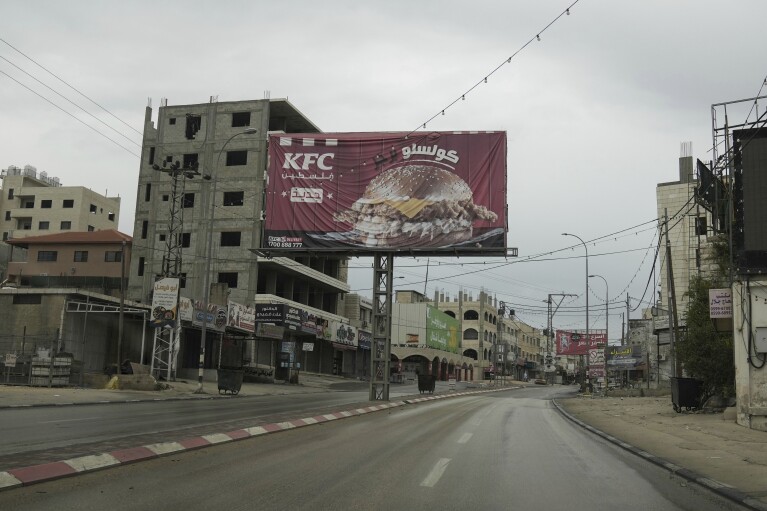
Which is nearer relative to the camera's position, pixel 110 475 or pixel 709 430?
pixel 110 475

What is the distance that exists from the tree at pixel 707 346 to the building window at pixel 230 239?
143 ft

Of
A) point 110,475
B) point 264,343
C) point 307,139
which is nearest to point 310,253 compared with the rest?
point 307,139

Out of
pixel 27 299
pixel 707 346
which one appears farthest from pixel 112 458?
pixel 27 299

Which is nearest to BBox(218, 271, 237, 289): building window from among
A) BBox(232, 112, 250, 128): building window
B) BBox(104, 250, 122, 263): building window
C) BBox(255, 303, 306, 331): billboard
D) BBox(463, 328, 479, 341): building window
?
BBox(255, 303, 306, 331): billboard

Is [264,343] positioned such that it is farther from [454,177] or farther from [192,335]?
[454,177]

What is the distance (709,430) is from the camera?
17.0 meters

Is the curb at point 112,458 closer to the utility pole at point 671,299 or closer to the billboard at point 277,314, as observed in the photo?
the utility pole at point 671,299

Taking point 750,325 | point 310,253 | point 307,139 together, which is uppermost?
point 307,139

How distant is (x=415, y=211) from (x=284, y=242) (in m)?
6.08

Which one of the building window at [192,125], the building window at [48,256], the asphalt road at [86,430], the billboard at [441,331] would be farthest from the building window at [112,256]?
the asphalt road at [86,430]

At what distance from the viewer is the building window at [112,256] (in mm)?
63562

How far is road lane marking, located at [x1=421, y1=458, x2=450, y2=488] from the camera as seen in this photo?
794 cm

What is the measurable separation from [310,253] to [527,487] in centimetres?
2285

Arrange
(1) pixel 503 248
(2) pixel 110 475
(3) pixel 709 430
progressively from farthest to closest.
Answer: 1. (1) pixel 503 248
2. (3) pixel 709 430
3. (2) pixel 110 475
